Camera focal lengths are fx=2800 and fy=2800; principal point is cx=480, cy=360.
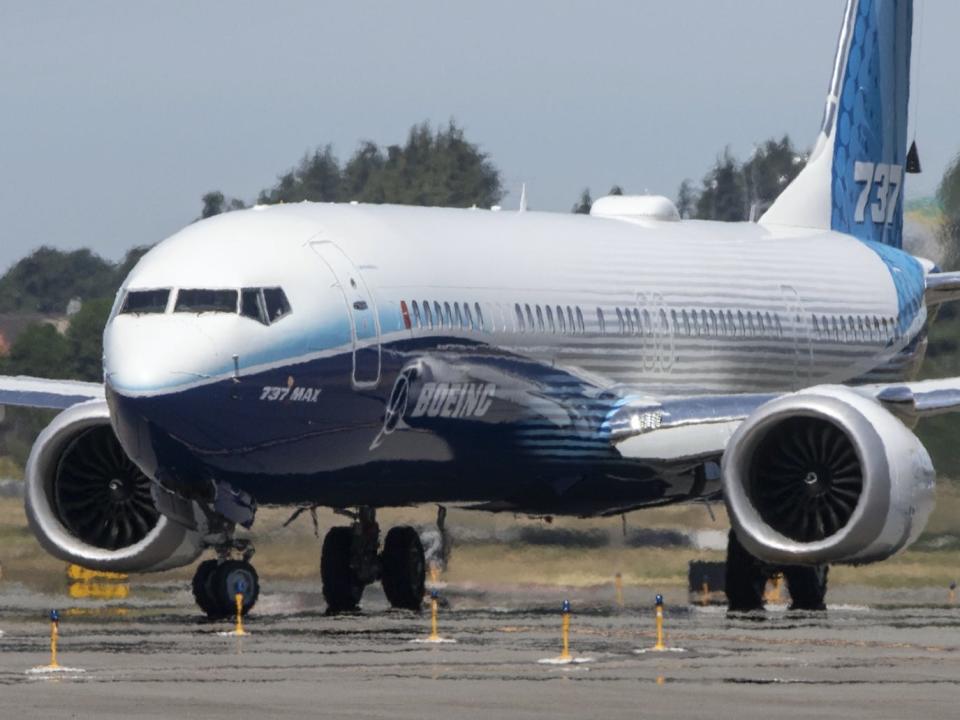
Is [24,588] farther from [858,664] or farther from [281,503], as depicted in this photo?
[858,664]

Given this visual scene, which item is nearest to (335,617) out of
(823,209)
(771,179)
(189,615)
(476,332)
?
(189,615)

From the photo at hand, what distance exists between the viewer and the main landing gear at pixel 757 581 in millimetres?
33531

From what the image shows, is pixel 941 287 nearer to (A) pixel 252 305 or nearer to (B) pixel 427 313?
(B) pixel 427 313

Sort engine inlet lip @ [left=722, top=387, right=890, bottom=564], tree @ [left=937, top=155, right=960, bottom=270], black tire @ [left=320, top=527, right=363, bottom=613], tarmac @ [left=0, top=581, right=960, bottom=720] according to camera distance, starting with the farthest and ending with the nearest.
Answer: tree @ [left=937, top=155, right=960, bottom=270] → black tire @ [left=320, top=527, right=363, bottom=613] → engine inlet lip @ [left=722, top=387, right=890, bottom=564] → tarmac @ [left=0, top=581, right=960, bottom=720]

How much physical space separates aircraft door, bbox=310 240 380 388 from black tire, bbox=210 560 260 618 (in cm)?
259

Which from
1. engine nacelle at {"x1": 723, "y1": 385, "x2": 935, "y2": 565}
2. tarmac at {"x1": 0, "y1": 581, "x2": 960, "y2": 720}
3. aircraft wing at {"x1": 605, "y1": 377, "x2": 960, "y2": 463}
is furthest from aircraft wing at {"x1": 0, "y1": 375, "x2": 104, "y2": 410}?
engine nacelle at {"x1": 723, "y1": 385, "x2": 935, "y2": 565}

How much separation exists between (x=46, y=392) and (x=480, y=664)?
35.8 feet

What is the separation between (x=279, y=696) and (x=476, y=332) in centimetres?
1039

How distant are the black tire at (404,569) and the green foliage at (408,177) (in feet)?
117

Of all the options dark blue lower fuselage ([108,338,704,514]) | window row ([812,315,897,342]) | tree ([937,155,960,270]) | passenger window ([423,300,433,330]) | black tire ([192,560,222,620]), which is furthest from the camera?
tree ([937,155,960,270])

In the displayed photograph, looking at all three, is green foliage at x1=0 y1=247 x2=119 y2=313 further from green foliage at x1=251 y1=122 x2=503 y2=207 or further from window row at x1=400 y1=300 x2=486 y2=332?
window row at x1=400 y1=300 x2=486 y2=332

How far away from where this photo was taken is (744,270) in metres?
35.9

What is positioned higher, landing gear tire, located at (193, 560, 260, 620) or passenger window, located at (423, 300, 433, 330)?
passenger window, located at (423, 300, 433, 330)

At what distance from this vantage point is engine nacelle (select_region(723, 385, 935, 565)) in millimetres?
28312
